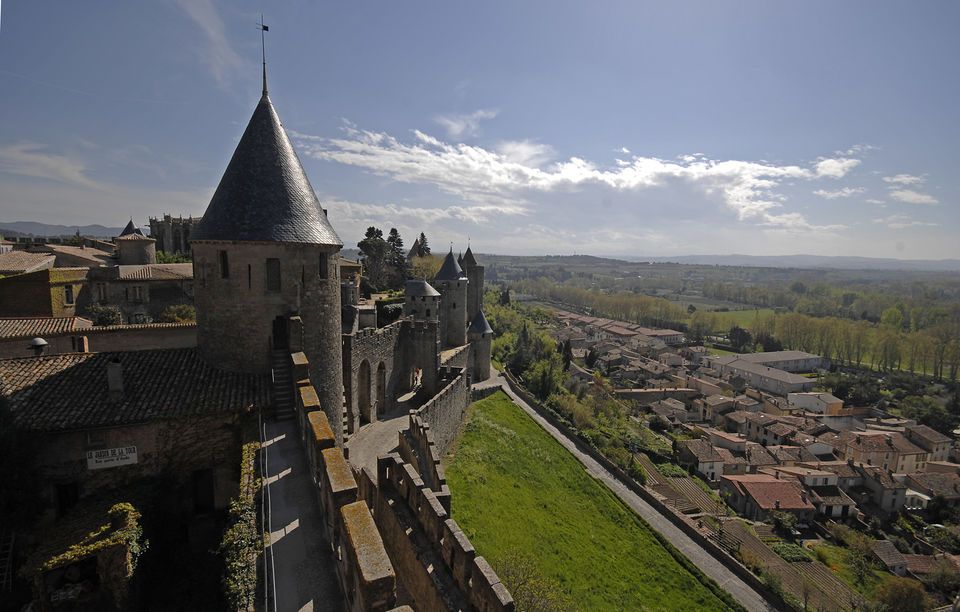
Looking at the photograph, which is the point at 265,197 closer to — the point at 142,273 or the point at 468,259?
the point at 142,273

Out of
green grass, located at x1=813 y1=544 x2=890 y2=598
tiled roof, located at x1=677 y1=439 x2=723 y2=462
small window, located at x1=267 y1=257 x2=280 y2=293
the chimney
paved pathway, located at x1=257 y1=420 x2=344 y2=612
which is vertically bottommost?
green grass, located at x1=813 y1=544 x2=890 y2=598

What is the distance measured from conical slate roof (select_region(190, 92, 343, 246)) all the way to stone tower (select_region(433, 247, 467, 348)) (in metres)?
27.6

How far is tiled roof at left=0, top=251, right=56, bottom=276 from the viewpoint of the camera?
26.8 m

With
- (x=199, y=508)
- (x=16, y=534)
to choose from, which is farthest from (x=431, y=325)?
(x=16, y=534)

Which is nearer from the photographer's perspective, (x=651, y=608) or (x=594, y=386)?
(x=651, y=608)

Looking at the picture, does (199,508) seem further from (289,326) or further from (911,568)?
(911,568)

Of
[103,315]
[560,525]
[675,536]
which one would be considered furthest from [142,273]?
[675,536]

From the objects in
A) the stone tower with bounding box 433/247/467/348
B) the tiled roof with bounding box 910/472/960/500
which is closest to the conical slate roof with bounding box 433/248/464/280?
the stone tower with bounding box 433/247/467/348

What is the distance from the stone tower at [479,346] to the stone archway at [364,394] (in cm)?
1947

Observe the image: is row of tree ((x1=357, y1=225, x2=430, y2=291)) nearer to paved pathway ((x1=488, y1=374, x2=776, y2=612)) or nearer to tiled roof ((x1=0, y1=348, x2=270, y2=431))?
paved pathway ((x1=488, y1=374, x2=776, y2=612))

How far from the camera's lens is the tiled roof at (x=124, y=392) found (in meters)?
9.78

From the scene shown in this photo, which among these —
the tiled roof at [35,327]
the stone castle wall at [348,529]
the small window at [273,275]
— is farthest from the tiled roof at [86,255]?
the stone castle wall at [348,529]

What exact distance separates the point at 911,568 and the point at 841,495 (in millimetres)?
10122

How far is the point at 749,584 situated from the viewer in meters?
27.1
